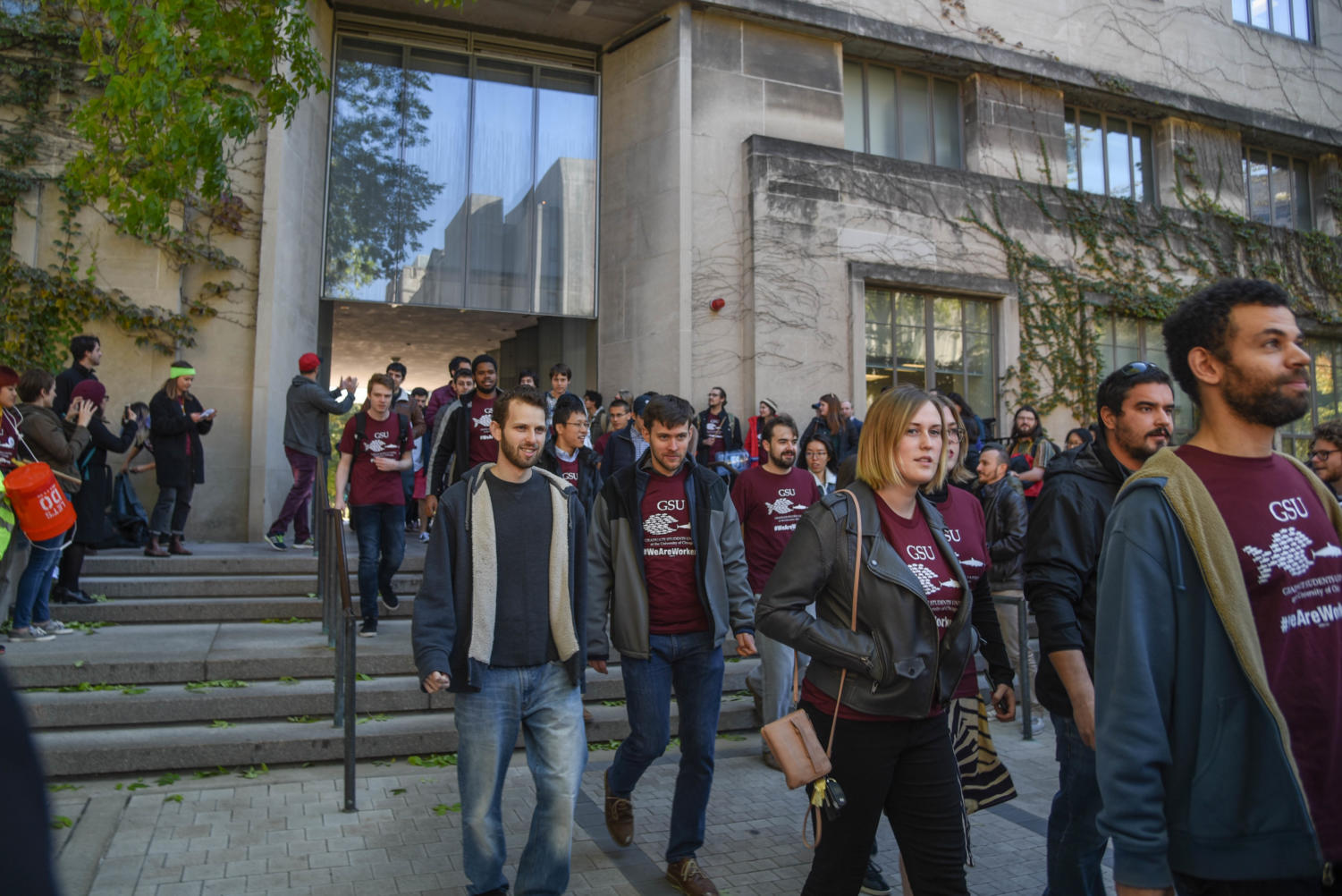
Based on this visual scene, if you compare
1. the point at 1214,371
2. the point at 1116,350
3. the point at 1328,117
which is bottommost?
the point at 1214,371

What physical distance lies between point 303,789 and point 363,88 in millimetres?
11610

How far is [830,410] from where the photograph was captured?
12.0m

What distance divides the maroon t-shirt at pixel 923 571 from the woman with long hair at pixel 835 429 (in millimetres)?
8234

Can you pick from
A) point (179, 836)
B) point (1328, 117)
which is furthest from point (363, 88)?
point (1328, 117)

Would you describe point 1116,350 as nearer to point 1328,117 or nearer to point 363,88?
point 1328,117

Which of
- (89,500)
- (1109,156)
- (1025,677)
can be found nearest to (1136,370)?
(1025,677)

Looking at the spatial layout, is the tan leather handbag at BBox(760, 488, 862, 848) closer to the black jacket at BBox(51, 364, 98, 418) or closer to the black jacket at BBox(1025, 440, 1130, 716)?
the black jacket at BBox(1025, 440, 1130, 716)

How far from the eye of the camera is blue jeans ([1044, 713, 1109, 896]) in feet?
Result: 10.8

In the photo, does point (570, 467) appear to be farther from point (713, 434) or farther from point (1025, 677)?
point (713, 434)

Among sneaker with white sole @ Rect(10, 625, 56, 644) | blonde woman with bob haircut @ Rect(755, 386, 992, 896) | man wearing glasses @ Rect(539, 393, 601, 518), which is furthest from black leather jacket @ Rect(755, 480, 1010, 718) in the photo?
sneaker with white sole @ Rect(10, 625, 56, 644)

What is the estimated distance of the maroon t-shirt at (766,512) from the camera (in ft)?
20.6

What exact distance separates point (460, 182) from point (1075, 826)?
1336cm

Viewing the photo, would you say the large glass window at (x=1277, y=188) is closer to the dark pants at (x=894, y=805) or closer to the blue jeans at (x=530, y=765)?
the dark pants at (x=894, y=805)

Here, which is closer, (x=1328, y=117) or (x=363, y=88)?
(x=363, y=88)
